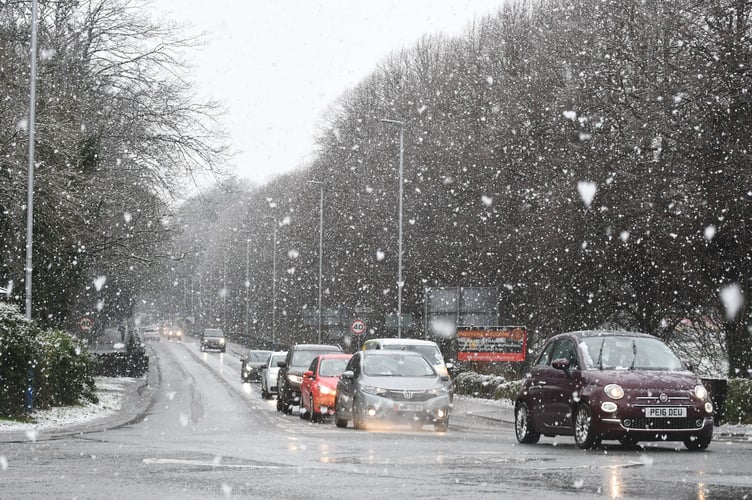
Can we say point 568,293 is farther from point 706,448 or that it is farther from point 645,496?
point 645,496

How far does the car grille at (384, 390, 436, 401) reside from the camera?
65.9 feet

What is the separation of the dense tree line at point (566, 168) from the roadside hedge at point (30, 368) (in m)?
12.5

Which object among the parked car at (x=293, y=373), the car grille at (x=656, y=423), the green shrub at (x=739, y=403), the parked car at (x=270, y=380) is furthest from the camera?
the parked car at (x=270, y=380)

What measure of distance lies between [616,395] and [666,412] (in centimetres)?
63

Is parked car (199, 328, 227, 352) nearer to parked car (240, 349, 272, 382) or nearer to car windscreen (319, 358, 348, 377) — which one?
parked car (240, 349, 272, 382)

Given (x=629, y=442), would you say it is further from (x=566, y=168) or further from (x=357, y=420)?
(x=566, y=168)

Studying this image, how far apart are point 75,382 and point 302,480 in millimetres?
18210

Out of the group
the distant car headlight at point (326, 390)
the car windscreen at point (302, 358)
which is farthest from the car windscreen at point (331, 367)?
the car windscreen at point (302, 358)

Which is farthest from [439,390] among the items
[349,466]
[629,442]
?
[349,466]

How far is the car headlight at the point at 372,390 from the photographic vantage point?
20231mm

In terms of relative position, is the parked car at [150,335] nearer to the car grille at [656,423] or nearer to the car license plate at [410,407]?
the car license plate at [410,407]

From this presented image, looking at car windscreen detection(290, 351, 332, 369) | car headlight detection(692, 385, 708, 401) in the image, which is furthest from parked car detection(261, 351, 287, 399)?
car headlight detection(692, 385, 708, 401)

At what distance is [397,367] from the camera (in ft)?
69.7

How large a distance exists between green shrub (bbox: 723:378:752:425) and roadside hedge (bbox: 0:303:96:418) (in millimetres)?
12494
